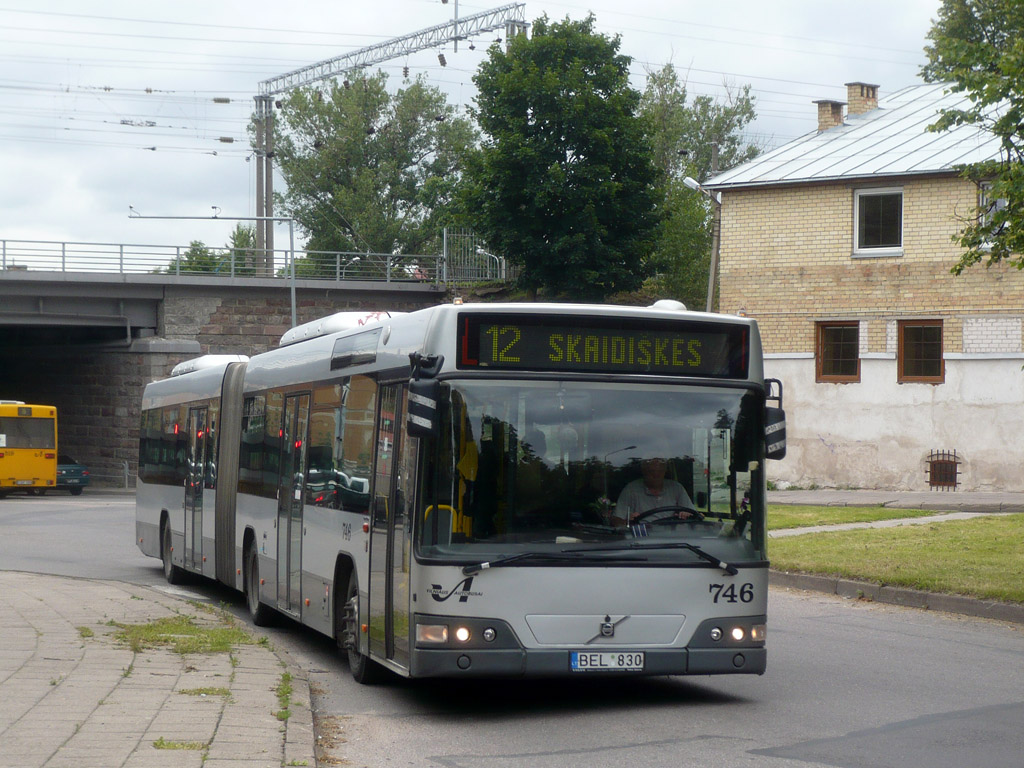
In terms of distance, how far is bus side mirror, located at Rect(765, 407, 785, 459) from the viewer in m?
8.71

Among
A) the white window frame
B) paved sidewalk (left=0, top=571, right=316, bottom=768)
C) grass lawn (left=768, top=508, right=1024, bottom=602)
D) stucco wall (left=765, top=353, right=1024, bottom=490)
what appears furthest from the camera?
the white window frame

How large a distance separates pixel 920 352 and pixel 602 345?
26005 mm

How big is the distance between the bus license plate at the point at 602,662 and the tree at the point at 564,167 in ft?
116

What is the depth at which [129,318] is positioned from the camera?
155 ft

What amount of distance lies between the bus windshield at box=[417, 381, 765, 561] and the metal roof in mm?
24637

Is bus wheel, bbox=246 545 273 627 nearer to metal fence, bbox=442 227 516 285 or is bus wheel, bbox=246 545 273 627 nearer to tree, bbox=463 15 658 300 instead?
tree, bbox=463 15 658 300

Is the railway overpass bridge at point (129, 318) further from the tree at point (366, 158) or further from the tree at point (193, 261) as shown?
the tree at point (366, 158)

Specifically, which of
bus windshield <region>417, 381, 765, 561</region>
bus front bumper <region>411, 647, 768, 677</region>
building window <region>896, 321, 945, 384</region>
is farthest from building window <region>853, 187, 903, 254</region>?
bus front bumper <region>411, 647, 768, 677</region>

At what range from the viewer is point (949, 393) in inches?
1268

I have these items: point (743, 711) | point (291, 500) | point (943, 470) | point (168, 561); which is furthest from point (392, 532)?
point (943, 470)

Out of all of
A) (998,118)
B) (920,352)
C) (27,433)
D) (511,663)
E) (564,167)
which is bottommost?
(511,663)

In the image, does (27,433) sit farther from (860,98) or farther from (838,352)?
(860,98)

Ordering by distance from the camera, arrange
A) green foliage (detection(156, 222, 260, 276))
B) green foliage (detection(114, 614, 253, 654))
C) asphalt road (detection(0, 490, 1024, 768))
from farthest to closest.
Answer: green foliage (detection(156, 222, 260, 276))
green foliage (detection(114, 614, 253, 654))
asphalt road (detection(0, 490, 1024, 768))

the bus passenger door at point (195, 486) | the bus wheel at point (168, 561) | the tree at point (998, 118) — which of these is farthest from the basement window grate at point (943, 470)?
the bus passenger door at point (195, 486)
